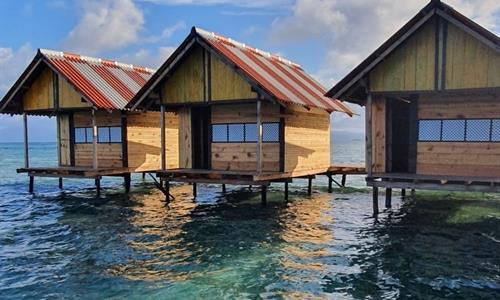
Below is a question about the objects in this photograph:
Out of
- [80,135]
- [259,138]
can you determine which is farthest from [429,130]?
[80,135]

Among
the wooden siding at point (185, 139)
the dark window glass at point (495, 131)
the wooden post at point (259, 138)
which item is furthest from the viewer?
the wooden siding at point (185, 139)

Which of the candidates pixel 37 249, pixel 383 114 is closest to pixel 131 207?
pixel 37 249

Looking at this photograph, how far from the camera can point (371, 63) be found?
1608 cm

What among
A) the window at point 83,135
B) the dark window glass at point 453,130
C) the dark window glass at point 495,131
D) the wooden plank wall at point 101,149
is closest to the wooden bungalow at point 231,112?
the wooden plank wall at point 101,149

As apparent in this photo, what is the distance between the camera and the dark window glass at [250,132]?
802 inches

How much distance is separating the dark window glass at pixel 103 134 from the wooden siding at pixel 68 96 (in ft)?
6.88

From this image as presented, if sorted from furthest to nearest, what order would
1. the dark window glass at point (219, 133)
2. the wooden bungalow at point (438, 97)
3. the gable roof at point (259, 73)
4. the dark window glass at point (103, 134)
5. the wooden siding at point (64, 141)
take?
the wooden siding at point (64, 141) → the dark window glass at point (103, 134) → the dark window glass at point (219, 133) → the gable roof at point (259, 73) → the wooden bungalow at point (438, 97)

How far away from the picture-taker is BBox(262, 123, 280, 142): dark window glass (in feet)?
66.0

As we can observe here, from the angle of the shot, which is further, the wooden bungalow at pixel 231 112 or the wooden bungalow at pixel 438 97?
the wooden bungalow at pixel 231 112

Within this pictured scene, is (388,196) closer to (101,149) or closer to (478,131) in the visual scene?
(478,131)

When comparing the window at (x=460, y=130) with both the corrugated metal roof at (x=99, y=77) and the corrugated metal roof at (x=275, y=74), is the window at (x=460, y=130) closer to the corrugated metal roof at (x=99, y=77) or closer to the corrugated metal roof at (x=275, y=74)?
the corrugated metal roof at (x=275, y=74)

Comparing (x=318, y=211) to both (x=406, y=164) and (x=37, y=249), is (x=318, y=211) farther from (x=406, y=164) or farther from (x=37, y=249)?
(x=37, y=249)

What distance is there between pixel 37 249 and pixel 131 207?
7715 millimetres

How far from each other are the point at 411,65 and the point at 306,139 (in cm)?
750
